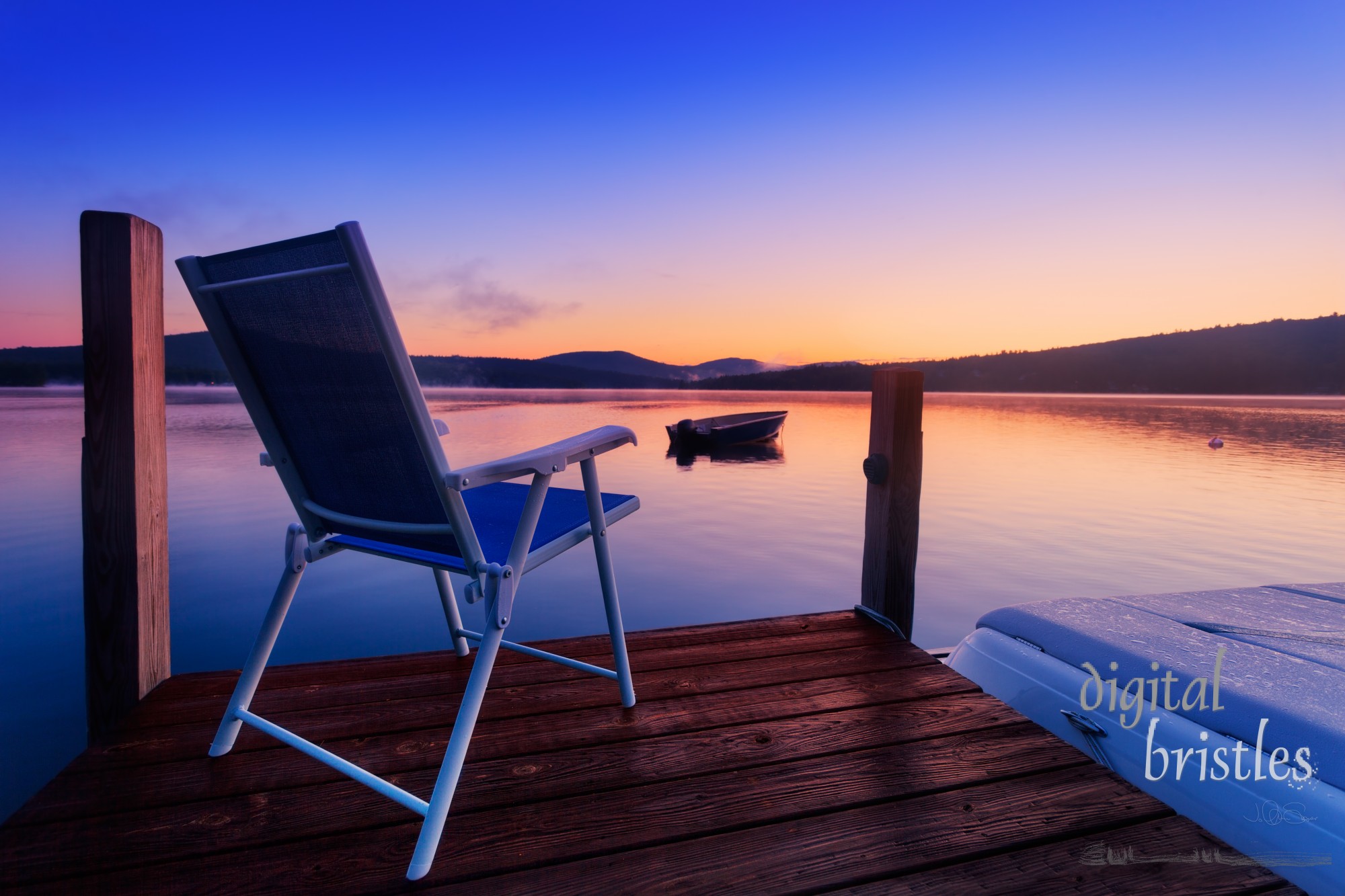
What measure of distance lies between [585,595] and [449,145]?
967cm

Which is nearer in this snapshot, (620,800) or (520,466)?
(520,466)

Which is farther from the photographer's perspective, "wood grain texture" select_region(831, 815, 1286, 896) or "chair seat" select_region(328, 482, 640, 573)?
"chair seat" select_region(328, 482, 640, 573)

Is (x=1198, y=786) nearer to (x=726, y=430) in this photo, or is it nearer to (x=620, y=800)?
(x=620, y=800)

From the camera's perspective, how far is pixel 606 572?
5.11 ft

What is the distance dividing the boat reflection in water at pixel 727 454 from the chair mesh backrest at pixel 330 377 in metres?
14.2

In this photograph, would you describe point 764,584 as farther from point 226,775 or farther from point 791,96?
point 791,96

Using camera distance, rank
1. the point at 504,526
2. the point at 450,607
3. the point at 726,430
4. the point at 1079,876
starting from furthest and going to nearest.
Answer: the point at 726,430 < the point at 450,607 < the point at 504,526 < the point at 1079,876

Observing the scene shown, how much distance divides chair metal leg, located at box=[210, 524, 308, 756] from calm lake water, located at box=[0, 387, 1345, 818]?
3.13 metres

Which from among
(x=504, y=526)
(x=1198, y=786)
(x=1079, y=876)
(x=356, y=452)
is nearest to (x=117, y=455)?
(x=356, y=452)

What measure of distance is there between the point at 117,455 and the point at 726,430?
55.0 feet

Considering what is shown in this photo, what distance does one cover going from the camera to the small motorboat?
1711 centimetres

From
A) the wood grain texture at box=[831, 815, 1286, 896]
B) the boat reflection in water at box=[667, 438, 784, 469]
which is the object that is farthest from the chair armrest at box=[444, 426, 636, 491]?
the boat reflection in water at box=[667, 438, 784, 469]

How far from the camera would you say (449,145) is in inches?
441
